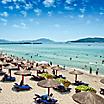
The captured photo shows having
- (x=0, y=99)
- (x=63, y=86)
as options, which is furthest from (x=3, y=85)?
(x=63, y=86)

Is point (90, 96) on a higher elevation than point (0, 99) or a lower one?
higher

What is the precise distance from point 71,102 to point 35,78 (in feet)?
29.3

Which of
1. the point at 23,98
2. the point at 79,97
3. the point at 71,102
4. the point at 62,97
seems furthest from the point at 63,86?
the point at 79,97

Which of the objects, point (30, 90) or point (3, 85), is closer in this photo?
point (30, 90)

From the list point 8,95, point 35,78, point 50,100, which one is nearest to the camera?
point 50,100

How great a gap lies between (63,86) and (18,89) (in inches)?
172

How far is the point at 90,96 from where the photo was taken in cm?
1025

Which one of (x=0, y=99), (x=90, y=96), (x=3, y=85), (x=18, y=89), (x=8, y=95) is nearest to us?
(x=90, y=96)

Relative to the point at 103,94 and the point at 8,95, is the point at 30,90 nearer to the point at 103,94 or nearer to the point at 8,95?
the point at 8,95

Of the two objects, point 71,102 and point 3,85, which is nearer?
point 71,102

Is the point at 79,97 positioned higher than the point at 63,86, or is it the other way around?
the point at 79,97

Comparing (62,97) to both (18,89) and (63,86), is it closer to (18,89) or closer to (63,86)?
(63,86)

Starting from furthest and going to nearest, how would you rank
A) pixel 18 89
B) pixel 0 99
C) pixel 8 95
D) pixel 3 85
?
pixel 3 85 → pixel 18 89 → pixel 8 95 → pixel 0 99

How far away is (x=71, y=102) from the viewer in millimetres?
16016
